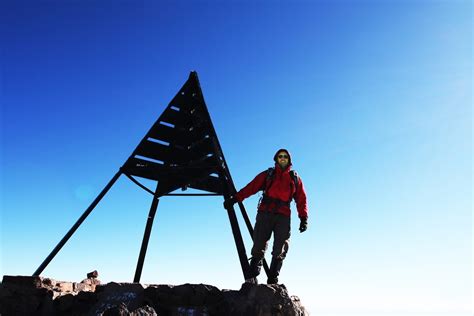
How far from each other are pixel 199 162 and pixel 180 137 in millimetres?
1199

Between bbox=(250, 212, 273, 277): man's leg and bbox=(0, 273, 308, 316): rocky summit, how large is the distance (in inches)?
53.5

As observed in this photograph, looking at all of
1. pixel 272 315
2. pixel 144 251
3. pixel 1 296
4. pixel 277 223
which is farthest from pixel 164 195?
pixel 272 315

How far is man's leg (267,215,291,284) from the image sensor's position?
246 inches

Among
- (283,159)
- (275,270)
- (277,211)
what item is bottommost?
(275,270)

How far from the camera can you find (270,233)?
21.4ft

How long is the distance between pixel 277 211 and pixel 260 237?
54 cm

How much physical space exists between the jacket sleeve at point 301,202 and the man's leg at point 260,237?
0.56 meters

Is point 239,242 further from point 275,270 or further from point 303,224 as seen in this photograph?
point 303,224

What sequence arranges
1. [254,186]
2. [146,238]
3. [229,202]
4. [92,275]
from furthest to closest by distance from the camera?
[146,238] < [92,275] < [229,202] < [254,186]

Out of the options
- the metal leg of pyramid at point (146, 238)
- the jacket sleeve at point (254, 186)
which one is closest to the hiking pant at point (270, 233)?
the jacket sleeve at point (254, 186)

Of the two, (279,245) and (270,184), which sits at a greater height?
(270,184)

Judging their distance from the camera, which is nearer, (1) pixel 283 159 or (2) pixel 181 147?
(1) pixel 283 159

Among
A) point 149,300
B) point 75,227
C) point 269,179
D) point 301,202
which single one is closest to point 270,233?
point 301,202

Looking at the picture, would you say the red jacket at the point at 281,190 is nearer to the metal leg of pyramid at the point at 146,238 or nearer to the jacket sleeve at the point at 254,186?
the jacket sleeve at the point at 254,186
